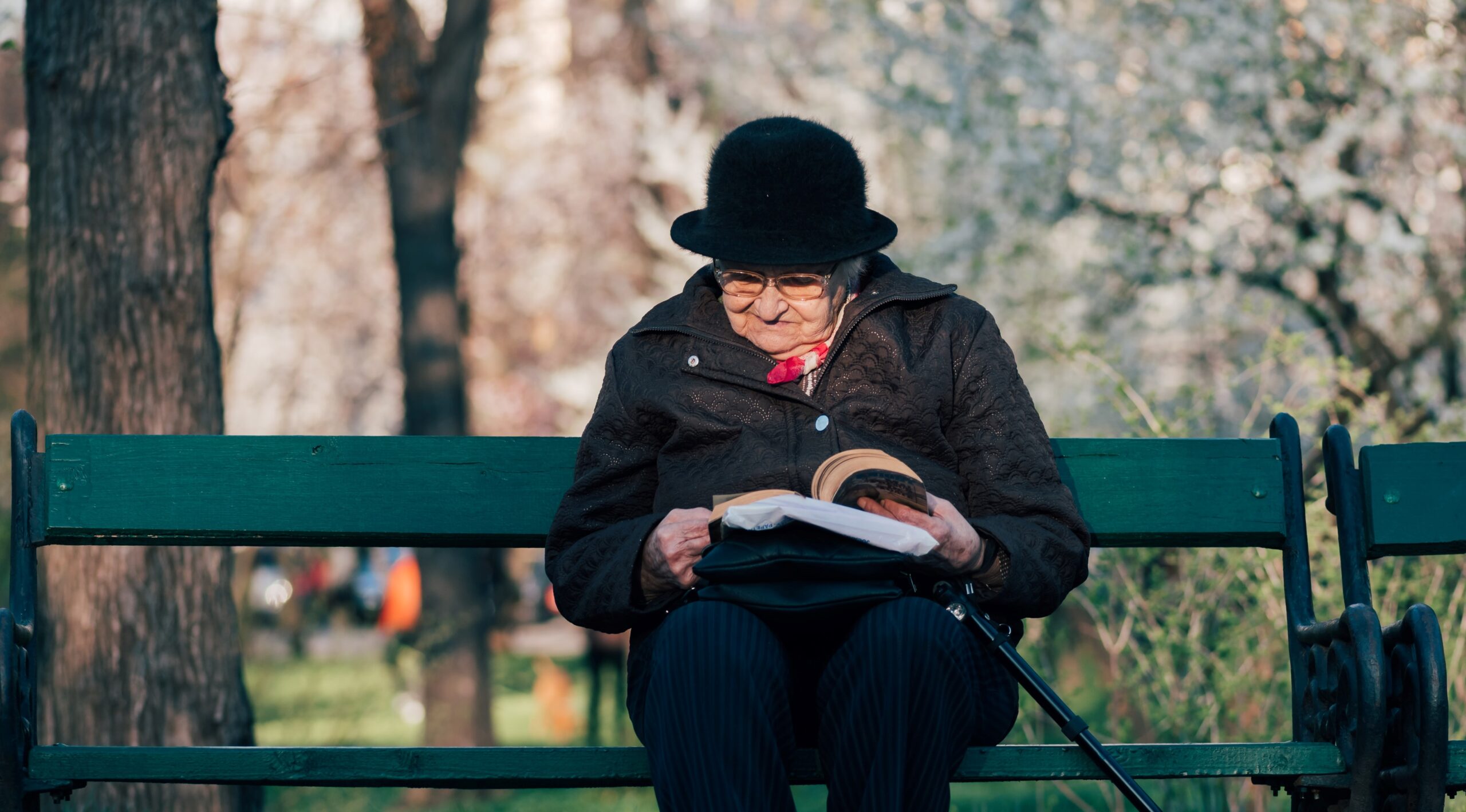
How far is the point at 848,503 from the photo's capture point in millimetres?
2717

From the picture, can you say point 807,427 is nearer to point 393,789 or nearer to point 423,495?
point 423,495

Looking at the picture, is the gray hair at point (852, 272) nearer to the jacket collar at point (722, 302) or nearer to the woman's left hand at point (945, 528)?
the jacket collar at point (722, 302)

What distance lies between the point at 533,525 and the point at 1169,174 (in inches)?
239

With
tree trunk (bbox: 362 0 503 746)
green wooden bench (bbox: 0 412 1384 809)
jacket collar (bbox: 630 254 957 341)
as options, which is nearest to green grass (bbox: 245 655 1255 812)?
tree trunk (bbox: 362 0 503 746)

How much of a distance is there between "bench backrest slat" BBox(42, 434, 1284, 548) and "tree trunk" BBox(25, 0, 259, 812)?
0.60 metres

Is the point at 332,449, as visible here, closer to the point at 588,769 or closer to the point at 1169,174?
the point at 588,769

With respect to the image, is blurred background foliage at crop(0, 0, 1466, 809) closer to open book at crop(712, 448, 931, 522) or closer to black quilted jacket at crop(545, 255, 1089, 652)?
black quilted jacket at crop(545, 255, 1089, 652)

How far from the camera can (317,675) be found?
575 cm

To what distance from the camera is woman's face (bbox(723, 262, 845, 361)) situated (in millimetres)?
3043

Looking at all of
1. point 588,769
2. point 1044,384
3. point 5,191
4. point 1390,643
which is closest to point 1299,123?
point 1044,384

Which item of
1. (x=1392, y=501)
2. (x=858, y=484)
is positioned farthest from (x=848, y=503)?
(x=1392, y=501)

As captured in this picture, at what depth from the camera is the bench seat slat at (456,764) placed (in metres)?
2.86

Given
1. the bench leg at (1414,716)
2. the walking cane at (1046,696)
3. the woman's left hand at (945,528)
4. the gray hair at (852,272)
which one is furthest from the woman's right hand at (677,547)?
the bench leg at (1414,716)

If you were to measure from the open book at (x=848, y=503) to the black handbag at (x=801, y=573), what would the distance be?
1.0 inches
